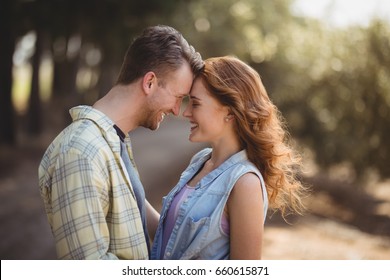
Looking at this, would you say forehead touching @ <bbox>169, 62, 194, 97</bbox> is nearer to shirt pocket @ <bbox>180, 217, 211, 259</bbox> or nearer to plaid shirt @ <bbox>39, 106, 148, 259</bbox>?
plaid shirt @ <bbox>39, 106, 148, 259</bbox>

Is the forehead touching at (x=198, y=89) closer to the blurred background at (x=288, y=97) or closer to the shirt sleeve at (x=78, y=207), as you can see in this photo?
the shirt sleeve at (x=78, y=207)

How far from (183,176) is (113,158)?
2.29 ft

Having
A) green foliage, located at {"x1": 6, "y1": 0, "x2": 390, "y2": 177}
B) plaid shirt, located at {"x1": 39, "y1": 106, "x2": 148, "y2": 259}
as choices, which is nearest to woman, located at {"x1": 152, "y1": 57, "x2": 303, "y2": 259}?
plaid shirt, located at {"x1": 39, "y1": 106, "x2": 148, "y2": 259}

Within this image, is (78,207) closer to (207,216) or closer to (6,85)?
(207,216)

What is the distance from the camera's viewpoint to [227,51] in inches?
588

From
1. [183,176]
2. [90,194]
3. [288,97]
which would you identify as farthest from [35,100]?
[90,194]

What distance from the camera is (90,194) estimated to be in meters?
2.27

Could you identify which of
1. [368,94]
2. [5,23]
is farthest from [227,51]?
[5,23]

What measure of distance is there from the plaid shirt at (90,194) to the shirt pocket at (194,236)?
0.26 m

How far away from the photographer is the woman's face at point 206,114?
2854 mm

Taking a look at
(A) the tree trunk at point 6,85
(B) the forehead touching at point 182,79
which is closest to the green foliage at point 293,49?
(A) the tree trunk at point 6,85
